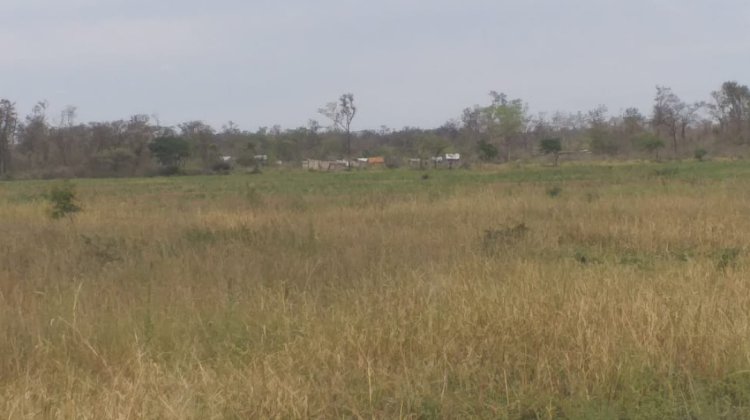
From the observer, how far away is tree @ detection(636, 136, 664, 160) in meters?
73.6

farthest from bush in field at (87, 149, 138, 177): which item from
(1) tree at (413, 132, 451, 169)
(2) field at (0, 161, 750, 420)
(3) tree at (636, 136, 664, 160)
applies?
(2) field at (0, 161, 750, 420)

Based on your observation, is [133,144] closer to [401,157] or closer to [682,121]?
[401,157]

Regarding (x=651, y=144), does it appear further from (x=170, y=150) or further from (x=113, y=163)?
(x=113, y=163)

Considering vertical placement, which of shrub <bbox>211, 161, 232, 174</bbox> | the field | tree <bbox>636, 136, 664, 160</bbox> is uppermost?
tree <bbox>636, 136, 664, 160</bbox>

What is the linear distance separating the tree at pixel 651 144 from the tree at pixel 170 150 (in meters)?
48.2

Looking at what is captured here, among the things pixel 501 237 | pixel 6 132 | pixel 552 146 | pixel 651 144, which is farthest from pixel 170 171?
pixel 501 237

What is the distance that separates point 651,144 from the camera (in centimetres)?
7412

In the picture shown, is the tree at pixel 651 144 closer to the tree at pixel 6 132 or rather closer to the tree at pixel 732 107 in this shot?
the tree at pixel 732 107

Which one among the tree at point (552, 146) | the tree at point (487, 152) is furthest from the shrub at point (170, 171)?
the tree at point (552, 146)

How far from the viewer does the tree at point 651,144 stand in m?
73.6

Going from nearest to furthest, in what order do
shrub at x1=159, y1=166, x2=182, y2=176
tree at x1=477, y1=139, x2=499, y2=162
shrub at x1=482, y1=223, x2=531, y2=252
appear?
shrub at x1=482, y1=223, x2=531, y2=252 < shrub at x1=159, y1=166, x2=182, y2=176 < tree at x1=477, y1=139, x2=499, y2=162

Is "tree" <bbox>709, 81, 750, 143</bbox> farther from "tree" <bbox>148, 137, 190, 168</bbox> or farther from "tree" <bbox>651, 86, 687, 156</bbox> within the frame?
"tree" <bbox>148, 137, 190, 168</bbox>

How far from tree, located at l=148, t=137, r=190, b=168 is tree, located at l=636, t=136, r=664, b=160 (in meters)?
48.2

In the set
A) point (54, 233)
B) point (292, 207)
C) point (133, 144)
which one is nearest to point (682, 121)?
point (133, 144)
